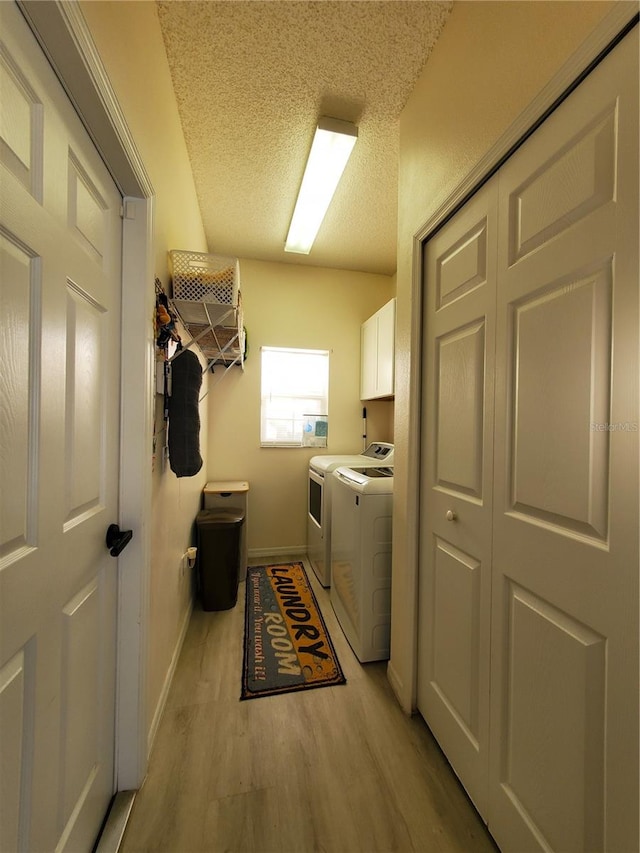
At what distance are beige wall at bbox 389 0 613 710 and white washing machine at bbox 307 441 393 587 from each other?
0.96 metres

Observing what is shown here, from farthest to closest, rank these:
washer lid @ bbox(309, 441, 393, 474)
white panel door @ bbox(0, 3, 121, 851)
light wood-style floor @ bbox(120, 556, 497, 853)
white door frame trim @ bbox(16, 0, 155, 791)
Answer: washer lid @ bbox(309, 441, 393, 474), white door frame trim @ bbox(16, 0, 155, 791), light wood-style floor @ bbox(120, 556, 497, 853), white panel door @ bbox(0, 3, 121, 851)

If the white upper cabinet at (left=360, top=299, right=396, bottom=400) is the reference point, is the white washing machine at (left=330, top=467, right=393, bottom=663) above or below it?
below

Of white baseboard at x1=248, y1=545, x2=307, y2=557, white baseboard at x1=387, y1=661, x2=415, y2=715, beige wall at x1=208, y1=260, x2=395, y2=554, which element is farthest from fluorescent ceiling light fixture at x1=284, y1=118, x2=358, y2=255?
white baseboard at x1=248, y1=545, x2=307, y2=557

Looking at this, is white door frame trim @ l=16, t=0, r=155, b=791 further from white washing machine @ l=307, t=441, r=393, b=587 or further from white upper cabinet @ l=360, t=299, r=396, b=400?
white upper cabinet @ l=360, t=299, r=396, b=400

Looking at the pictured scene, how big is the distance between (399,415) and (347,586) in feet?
3.76

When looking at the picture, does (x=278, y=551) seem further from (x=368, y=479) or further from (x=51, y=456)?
(x=51, y=456)

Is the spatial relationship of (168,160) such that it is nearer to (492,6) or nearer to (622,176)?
(492,6)

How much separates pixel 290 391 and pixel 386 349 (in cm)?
109

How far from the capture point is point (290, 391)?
3.28 meters

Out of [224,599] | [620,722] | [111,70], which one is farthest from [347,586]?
[111,70]

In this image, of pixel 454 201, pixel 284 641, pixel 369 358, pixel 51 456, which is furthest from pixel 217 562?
pixel 454 201

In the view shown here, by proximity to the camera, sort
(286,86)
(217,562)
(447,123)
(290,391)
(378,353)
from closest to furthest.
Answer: (447,123) < (286,86) < (217,562) < (378,353) < (290,391)

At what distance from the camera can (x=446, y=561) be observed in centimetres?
124

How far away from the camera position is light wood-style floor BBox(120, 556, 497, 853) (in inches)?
38.9
